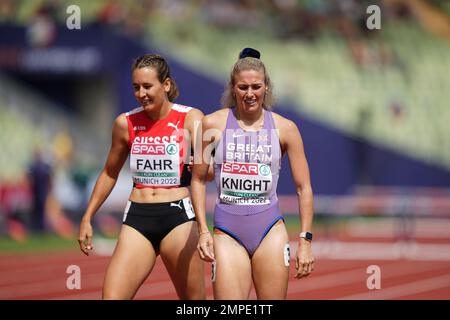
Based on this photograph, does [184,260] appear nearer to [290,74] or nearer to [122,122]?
[122,122]

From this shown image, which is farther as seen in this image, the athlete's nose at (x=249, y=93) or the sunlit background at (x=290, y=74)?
the sunlit background at (x=290, y=74)

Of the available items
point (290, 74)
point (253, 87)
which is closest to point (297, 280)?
point (253, 87)

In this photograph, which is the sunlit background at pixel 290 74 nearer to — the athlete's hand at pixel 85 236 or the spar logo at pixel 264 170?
the athlete's hand at pixel 85 236

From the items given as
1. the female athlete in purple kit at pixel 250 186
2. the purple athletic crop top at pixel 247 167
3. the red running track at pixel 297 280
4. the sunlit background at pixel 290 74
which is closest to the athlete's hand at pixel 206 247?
the female athlete in purple kit at pixel 250 186

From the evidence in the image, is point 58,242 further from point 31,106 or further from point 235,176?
point 235,176

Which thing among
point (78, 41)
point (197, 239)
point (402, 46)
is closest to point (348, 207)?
point (402, 46)

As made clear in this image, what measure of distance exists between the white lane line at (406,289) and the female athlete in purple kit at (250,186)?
16.7 feet

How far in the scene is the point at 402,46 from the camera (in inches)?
953

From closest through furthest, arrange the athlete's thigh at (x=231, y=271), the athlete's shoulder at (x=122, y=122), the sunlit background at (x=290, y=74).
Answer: the athlete's thigh at (x=231, y=271)
the athlete's shoulder at (x=122, y=122)
the sunlit background at (x=290, y=74)

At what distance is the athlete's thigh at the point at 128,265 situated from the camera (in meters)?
6.02

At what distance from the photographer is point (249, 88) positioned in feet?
19.1

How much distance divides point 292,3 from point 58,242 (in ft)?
34.3

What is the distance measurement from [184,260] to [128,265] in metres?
0.40

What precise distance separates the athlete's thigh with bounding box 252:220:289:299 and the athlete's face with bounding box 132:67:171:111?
4.14 ft
